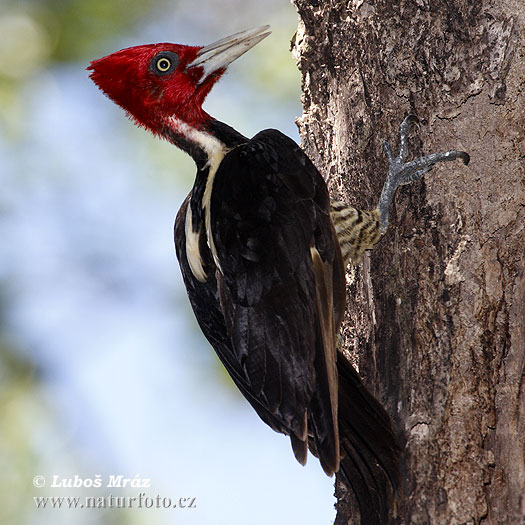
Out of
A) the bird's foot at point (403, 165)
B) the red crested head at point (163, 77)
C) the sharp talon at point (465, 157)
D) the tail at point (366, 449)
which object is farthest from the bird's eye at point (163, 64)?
the tail at point (366, 449)

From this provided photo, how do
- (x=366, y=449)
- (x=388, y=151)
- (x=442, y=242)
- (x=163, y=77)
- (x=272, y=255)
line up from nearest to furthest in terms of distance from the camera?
(x=366, y=449) < (x=442, y=242) < (x=272, y=255) < (x=388, y=151) < (x=163, y=77)

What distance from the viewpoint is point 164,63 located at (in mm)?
3566

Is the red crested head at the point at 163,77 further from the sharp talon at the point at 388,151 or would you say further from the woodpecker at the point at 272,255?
the sharp talon at the point at 388,151

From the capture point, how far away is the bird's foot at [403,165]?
2.80 meters

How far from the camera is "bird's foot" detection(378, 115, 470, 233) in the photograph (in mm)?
2803

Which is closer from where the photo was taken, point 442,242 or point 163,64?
point 442,242

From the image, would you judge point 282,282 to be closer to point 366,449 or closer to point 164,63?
point 366,449

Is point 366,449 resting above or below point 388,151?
below

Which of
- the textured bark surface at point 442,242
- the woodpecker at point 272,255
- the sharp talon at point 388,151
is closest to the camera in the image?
the textured bark surface at point 442,242

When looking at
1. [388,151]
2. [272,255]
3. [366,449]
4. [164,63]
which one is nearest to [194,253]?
[272,255]

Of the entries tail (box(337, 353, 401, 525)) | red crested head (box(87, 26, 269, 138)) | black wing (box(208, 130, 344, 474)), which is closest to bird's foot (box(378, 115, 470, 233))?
black wing (box(208, 130, 344, 474))

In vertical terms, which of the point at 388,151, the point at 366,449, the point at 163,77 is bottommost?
the point at 366,449

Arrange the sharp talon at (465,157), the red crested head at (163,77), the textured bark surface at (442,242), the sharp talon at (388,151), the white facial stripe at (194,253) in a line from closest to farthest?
the textured bark surface at (442,242) < the sharp talon at (465,157) < the sharp talon at (388,151) < the white facial stripe at (194,253) < the red crested head at (163,77)

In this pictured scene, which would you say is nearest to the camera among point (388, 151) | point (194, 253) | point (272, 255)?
point (272, 255)
